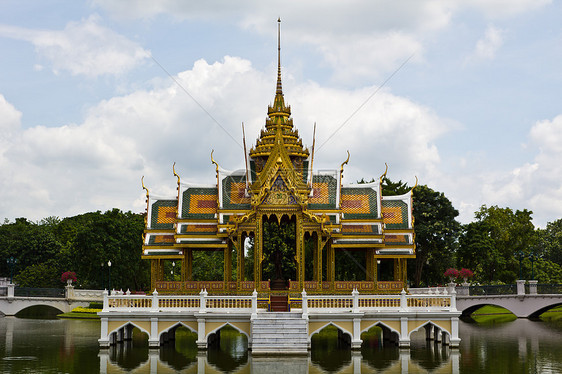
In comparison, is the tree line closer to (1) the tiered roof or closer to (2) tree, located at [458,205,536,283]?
(2) tree, located at [458,205,536,283]

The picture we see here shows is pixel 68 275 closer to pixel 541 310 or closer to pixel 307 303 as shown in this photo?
pixel 307 303

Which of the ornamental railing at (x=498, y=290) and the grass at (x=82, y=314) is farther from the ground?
the ornamental railing at (x=498, y=290)

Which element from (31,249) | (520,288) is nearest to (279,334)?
(520,288)

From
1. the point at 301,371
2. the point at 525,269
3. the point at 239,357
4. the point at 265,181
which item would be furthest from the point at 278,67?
the point at 525,269

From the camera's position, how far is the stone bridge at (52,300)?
5047 centimetres

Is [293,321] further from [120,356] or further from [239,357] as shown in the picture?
[120,356]

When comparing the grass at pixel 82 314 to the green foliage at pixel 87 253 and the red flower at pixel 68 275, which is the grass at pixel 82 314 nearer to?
the red flower at pixel 68 275

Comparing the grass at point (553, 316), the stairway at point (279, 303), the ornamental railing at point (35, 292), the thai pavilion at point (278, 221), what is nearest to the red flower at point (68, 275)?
the ornamental railing at point (35, 292)

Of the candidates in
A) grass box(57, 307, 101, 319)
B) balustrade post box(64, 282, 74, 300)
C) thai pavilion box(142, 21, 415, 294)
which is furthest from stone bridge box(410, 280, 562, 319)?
balustrade post box(64, 282, 74, 300)

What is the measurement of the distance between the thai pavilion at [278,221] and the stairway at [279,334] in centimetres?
264

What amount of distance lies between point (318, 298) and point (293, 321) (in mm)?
1443

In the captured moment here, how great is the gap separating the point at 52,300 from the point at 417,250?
93.7 feet

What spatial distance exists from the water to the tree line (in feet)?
60.2

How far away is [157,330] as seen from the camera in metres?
24.3
